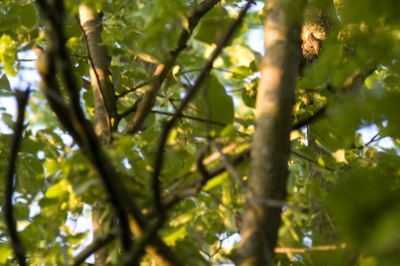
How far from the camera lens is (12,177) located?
3.39 feet

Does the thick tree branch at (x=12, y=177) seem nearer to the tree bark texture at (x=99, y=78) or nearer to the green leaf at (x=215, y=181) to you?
the green leaf at (x=215, y=181)

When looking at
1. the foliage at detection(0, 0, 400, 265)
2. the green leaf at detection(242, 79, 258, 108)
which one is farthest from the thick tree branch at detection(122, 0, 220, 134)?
the green leaf at detection(242, 79, 258, 108)

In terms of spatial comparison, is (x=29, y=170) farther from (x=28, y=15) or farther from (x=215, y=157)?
(x=215, y=157)

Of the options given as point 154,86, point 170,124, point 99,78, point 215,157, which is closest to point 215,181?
point 215,157

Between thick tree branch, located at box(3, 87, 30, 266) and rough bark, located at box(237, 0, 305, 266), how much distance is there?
0.41 meters

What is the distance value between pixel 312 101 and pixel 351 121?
3.54 ft

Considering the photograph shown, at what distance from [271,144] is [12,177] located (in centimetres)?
49

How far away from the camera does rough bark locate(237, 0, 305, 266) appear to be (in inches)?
39.0

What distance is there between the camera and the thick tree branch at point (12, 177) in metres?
0.93

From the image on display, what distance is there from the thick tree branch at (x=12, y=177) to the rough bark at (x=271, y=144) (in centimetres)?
41

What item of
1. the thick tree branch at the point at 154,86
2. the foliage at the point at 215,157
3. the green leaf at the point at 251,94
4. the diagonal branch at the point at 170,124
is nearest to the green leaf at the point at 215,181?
the foliage at the point at 215,157

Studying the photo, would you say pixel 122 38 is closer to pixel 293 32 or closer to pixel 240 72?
pixel 240 72

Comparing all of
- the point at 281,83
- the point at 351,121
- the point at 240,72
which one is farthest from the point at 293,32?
the point at 240,72

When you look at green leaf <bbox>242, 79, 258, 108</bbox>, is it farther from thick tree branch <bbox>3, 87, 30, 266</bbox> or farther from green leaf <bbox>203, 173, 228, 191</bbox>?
thick tree branch <bbox>3, 87, 30, 266</bbox>
